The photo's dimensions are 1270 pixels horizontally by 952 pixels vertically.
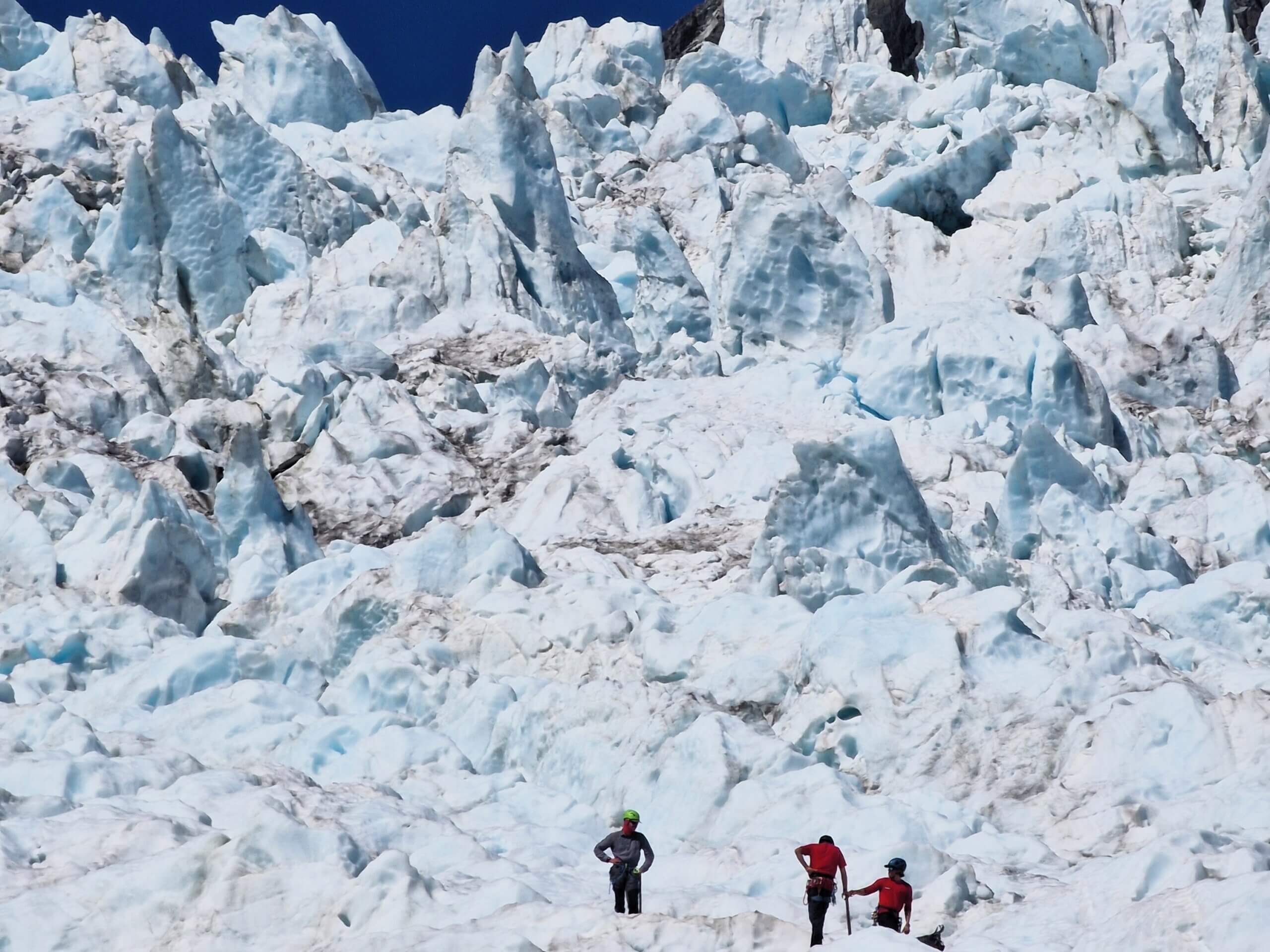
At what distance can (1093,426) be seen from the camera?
25.1 metres

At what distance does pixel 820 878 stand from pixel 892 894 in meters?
0.41

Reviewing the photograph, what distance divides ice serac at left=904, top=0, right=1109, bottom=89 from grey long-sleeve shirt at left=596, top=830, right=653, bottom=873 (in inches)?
1295

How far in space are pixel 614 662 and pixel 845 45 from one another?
32.6 meters

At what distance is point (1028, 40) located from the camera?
39.6 m

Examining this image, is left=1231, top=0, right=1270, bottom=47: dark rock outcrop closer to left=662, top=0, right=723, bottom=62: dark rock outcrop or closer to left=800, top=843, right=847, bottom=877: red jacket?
left=662, top=0, right=723, bottom=62: dark rock outcrop

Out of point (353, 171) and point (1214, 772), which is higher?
point (353, 171)

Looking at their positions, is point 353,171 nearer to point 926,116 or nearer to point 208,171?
point 208,171

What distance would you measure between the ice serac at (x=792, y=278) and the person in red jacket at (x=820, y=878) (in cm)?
2066

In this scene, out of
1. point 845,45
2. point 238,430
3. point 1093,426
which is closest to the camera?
point 238,430

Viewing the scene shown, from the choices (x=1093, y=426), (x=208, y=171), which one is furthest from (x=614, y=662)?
(x=208, y=171)

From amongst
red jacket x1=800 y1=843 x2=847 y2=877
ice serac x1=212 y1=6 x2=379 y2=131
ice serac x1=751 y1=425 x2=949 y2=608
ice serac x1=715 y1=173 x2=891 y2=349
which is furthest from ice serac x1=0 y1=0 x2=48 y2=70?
red jacket x1=800 y1=843 x2=847 y2=877

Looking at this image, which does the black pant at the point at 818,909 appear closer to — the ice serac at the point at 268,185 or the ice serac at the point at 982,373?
the ice serac at the point at 982,373

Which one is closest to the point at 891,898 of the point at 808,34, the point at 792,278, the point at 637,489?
the point at 637,489

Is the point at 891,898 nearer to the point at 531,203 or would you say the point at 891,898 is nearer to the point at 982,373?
the point at 982,373
